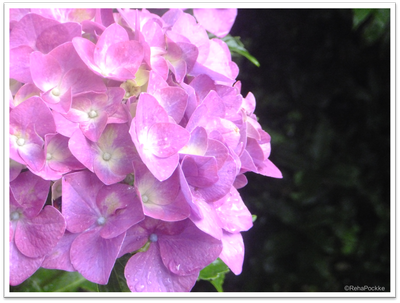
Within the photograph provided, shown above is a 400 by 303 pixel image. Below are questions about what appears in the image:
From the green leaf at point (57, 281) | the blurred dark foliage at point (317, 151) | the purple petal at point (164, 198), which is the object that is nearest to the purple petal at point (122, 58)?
the purple petal at point (164, 198)

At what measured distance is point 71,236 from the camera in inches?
14.7

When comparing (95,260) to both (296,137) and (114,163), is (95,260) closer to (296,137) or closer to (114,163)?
(114,163)

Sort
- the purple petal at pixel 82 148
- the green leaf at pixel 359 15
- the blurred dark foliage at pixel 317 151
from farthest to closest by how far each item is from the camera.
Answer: the blurred dark foliage at pixel 317 151 < the green leaf at pixel 359 15 < the purple petal at pixel 82 148

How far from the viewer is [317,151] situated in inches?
47.7

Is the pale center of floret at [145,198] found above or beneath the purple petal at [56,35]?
beneath

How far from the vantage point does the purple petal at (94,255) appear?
1.21 ft

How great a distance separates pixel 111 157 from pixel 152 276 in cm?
12

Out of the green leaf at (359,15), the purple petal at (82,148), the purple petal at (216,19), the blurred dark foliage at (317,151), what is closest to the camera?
the purple petal at (82,148)

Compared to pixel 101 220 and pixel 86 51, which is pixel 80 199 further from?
pixel 86 51

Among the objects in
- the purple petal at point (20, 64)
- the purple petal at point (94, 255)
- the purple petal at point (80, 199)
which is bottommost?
the purple petal at point (94, 255)

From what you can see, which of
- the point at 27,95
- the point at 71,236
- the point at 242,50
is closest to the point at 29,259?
the point at 71,236

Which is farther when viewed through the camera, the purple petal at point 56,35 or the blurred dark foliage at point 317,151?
the blurred dark foliage at point 317,151

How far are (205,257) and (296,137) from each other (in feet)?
3.07

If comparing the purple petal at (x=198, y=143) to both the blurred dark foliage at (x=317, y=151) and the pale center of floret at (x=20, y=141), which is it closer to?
the pale center of floret at (x=20, y=141)
